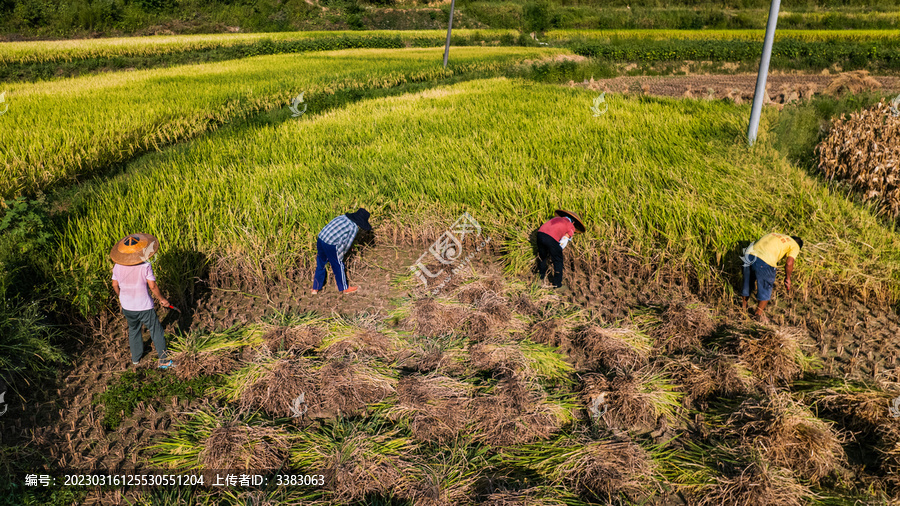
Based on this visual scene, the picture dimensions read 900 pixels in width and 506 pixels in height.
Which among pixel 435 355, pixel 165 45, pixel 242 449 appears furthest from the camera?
pixel 165 45

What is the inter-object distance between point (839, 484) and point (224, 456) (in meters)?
2.88

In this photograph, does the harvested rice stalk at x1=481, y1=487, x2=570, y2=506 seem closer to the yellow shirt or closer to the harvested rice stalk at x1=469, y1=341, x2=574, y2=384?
the harvested rice stalk at x1=469, y1=341, x2=574, y2=384

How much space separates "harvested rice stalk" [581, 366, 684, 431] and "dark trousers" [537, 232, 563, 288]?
1.19 m

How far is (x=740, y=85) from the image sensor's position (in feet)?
52.2

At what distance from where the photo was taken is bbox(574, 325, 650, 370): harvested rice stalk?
2.87 m

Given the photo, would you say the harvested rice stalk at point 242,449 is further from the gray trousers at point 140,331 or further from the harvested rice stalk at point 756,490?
the harvested rice stalk at point 756,490

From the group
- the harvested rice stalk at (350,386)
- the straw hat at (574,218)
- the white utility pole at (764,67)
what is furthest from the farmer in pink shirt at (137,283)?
the white utility pole at (764,67)

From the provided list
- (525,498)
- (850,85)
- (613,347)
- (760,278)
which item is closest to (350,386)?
(525,498)

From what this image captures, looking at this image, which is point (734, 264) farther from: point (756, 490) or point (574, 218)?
point (756, 490)

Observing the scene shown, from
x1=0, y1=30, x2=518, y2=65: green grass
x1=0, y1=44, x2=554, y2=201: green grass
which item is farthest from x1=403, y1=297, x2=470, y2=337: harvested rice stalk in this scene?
x1=0, y1=30, x2=518, y2=65: green grass

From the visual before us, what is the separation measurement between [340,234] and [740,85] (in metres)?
17.6

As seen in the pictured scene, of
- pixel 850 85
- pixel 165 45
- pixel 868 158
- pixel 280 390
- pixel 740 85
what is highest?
pixel 165 45

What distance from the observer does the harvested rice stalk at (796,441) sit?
83.4 inches

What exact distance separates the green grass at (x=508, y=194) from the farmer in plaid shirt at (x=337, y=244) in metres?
0.47
